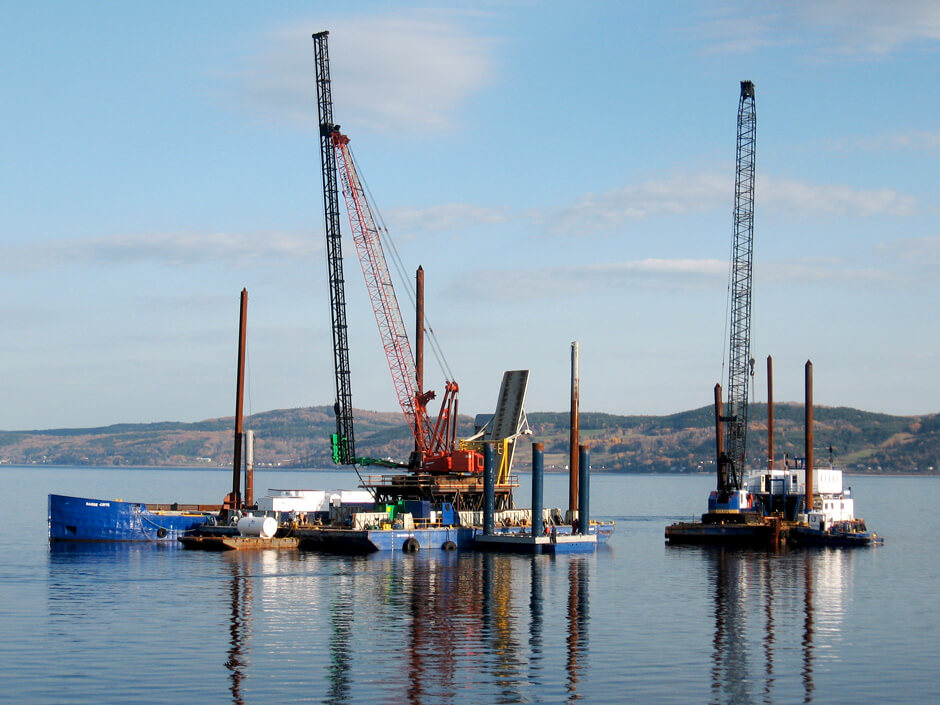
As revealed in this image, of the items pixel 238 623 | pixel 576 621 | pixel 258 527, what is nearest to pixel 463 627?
pixel 576 621

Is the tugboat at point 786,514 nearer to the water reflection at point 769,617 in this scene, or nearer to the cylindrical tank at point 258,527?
the water reflection at point 769,617

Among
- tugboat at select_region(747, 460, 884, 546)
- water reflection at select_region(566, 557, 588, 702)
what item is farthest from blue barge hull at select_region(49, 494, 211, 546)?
tugboat at select_region(747, 460, 884, 546)

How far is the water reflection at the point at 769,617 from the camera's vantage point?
1875 inches

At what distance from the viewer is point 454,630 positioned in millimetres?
58312

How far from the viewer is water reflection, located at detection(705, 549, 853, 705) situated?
4762 cm

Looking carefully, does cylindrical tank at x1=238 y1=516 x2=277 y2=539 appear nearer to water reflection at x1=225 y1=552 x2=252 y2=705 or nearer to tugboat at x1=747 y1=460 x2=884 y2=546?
water reflection at x1=225 y1=552 x2=252 y2=705

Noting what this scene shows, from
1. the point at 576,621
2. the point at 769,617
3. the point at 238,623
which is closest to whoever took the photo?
the point at 238,623

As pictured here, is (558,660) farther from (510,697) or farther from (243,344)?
(243,344)

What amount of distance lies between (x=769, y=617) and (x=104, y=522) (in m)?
60.3

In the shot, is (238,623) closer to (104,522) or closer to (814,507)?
(104,522)

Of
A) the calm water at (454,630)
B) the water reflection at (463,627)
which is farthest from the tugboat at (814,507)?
the water reflection at (463,627)

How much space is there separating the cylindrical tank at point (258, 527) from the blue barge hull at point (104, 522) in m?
6.18

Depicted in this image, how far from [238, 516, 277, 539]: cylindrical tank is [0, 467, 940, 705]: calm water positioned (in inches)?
214

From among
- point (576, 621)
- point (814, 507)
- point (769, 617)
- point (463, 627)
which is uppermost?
point (814, 507)
